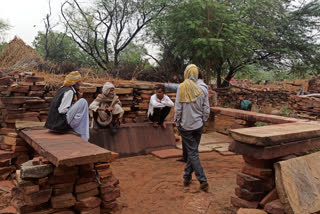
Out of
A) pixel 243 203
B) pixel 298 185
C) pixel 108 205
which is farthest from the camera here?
pixel 108 205

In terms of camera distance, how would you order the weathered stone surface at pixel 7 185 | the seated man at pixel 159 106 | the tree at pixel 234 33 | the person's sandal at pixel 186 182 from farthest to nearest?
the tree at pixel 234 33 < the seated man at pixel 159 106 < the weathered stone surface at pixel 7 185 < the person's sandal at pixel 186 182

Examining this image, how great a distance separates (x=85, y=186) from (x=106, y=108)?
263cm

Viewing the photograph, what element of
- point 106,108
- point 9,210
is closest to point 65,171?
point 9,210

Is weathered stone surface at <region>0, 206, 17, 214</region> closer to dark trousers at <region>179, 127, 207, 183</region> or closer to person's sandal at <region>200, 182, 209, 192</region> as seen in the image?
dark trousers at <region>179, 127, 207, 183</region>

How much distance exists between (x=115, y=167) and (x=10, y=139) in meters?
1.94

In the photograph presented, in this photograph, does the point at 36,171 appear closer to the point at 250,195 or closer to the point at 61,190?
the point at 61,190

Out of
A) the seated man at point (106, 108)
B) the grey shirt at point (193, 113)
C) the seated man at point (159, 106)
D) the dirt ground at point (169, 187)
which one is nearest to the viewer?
the dirt ground at point (169, 187)

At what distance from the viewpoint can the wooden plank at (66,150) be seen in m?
2.87

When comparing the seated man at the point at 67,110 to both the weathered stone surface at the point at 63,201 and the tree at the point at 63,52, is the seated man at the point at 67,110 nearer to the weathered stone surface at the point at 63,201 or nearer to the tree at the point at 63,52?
the weathered stone surface at the point at 63,201

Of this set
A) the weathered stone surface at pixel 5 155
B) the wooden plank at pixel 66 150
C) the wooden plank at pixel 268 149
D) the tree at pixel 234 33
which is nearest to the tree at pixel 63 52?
the tree at pixel 234 33

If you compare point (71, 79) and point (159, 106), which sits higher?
point (71, 79)

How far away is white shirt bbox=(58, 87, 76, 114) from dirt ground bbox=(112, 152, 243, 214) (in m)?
1.47

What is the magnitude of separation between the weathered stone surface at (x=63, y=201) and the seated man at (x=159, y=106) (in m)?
3.33

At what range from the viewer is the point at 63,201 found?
3072 millimetres
